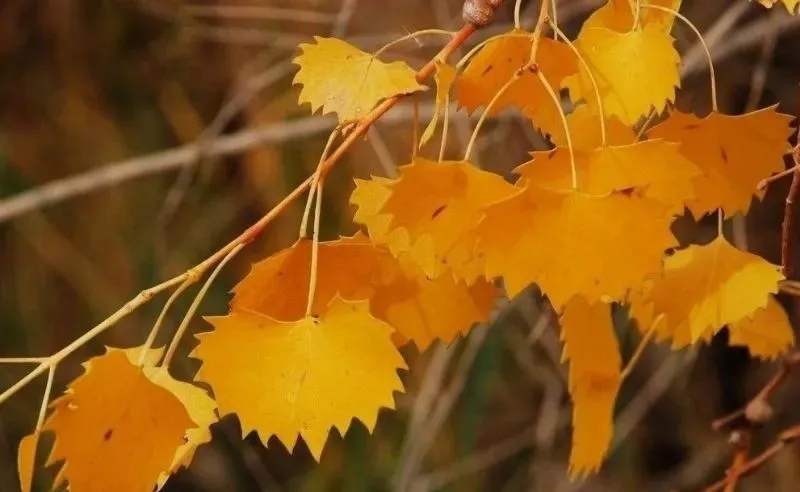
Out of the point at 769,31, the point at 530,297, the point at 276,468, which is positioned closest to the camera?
the point at 769,31

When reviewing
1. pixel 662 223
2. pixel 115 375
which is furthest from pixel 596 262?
pixel 115 375

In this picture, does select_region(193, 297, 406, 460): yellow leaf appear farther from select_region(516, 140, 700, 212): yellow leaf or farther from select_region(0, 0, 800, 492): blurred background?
select_region(0, 0, 800, 492): blurred background

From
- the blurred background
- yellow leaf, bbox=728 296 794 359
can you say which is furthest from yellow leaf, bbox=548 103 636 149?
the blurred background

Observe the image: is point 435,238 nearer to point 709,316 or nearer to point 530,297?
point 709,316

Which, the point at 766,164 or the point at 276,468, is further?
the point at 276,468

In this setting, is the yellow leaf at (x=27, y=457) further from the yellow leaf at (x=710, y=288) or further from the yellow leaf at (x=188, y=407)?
the yellow leaf at (x=710, y=288)

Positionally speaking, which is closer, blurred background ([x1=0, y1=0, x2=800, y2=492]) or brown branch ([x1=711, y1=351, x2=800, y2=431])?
brown branch ([x1=711, y1=351, x2=800, y2=431])
